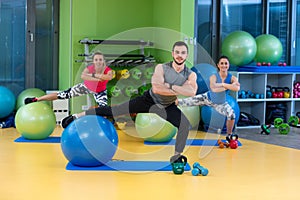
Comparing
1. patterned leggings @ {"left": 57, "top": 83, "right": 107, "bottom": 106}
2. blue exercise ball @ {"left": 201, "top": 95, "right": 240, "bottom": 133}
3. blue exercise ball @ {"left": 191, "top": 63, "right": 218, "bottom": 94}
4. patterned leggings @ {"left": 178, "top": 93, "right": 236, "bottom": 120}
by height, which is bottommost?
blue exercise ball @ {"left": 201, "top": 95, "right": 240, "bottom": 133}

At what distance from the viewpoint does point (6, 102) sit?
7.42 m

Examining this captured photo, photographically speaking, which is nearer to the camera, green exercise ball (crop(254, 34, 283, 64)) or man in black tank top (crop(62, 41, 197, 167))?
man in black tank top (crop(62, 41, 197, 167))

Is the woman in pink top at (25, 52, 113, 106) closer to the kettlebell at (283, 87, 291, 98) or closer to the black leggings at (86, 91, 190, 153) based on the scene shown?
the black leggings at (86, 91, 190, 153)

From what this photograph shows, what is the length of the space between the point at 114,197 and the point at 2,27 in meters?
5.32

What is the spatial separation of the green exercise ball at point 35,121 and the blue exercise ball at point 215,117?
7.98 feet

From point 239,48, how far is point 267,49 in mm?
618

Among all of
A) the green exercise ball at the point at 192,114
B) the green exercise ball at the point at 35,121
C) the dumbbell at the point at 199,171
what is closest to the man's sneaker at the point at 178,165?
the dumbbell at the point at 199,171

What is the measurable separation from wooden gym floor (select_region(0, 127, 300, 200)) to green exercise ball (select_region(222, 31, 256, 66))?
7.90ft

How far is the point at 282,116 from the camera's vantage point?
28.6 ft

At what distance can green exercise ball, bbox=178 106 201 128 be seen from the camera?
7.10 metres

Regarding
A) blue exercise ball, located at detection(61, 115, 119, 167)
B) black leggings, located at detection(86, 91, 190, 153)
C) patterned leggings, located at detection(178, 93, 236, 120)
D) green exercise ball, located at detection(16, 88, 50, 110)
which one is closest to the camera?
blue exercise ball, located at detection(61, 115, 119, 167)

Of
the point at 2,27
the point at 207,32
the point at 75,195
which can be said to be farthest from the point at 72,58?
the point at 75,195

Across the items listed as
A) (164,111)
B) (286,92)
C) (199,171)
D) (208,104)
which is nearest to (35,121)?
(164,111)

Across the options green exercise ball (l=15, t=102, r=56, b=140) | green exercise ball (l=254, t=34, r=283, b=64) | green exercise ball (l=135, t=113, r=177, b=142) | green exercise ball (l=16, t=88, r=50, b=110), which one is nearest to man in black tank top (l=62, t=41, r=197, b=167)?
green exercise ball (l=135, t=113, r=177, b=142)
